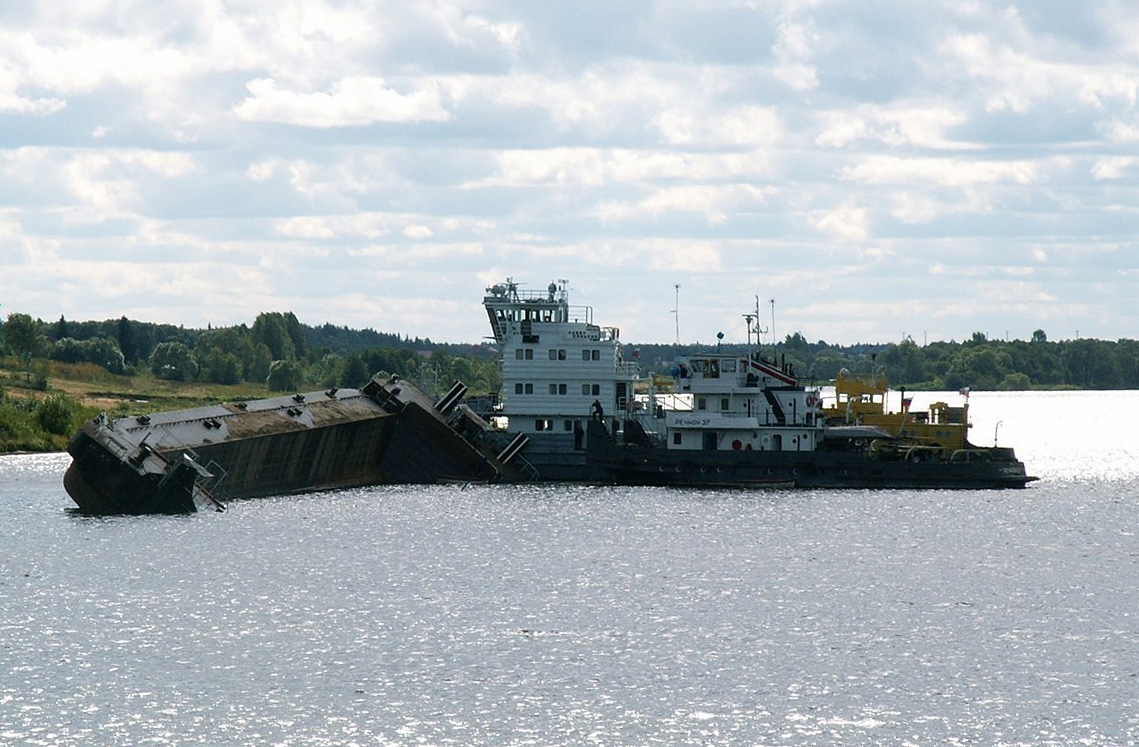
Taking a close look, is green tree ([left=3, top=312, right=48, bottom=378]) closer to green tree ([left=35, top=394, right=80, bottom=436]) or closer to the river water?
green tree ([left=35, top=394, right=80, bottom=436])

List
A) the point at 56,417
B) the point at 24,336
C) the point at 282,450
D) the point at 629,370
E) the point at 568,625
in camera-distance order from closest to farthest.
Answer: the point at 568,625, the point at 282,450, the point at 629,370, the point at 56,417, the point at 24,336

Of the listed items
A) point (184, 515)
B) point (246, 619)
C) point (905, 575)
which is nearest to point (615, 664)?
point (246, 619)

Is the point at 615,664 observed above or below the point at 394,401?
below

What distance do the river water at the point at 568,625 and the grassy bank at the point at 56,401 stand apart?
47253mm

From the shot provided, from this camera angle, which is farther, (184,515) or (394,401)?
(394,401)

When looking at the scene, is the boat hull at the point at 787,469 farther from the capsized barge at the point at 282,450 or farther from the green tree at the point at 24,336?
the green tree at the point at 24,336

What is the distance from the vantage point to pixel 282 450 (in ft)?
253

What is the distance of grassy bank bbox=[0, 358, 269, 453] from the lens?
122438 millimetres

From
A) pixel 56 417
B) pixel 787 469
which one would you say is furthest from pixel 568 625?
pixel 56 417

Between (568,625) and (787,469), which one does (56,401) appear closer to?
(787,469)

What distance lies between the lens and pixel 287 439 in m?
76.8

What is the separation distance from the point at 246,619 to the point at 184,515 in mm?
21916

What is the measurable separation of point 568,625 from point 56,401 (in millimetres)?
89909

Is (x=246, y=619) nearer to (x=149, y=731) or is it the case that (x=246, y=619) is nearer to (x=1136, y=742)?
(x=149, y=731)
